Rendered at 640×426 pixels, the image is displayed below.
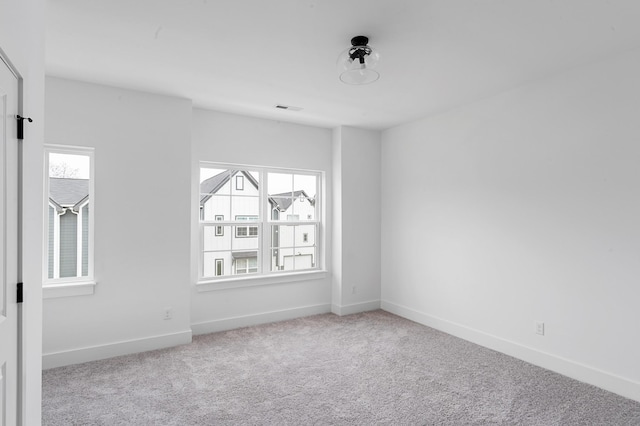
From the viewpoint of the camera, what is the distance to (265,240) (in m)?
4.76

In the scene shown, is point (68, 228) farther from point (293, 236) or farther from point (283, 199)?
point (293, 236)

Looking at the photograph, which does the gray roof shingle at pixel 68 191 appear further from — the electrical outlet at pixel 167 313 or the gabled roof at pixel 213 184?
the electrical outlet at pixel 167 313

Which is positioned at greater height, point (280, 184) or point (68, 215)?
point (280, 184)

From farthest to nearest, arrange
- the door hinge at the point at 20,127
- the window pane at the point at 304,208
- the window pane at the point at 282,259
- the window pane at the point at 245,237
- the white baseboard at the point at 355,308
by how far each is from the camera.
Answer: the window pane at the point at 304,208 → the white baseboard at the point at 355,308 → the window pane at the point at 282,259 → the window pane at the point at 245,237 → the door hinge at the point at 20,127

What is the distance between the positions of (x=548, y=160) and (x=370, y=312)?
9.55 feet

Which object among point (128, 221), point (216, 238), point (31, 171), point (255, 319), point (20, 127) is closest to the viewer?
point (20, 127)

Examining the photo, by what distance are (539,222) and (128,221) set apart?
3.89m

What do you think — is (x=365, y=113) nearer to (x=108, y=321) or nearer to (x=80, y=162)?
(x=80, y=162)

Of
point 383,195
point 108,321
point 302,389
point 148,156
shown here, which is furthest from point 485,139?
point 108,321

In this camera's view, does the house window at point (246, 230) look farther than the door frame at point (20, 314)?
Yes

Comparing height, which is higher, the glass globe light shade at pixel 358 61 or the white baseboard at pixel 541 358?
the glass globe light shade at pixel 358 61

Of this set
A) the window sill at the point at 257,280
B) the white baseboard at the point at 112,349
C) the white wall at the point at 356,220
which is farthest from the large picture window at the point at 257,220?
the white baseboard at the point at 112,349

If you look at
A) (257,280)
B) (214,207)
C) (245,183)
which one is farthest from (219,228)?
(257,280)

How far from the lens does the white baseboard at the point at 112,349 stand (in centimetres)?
326
